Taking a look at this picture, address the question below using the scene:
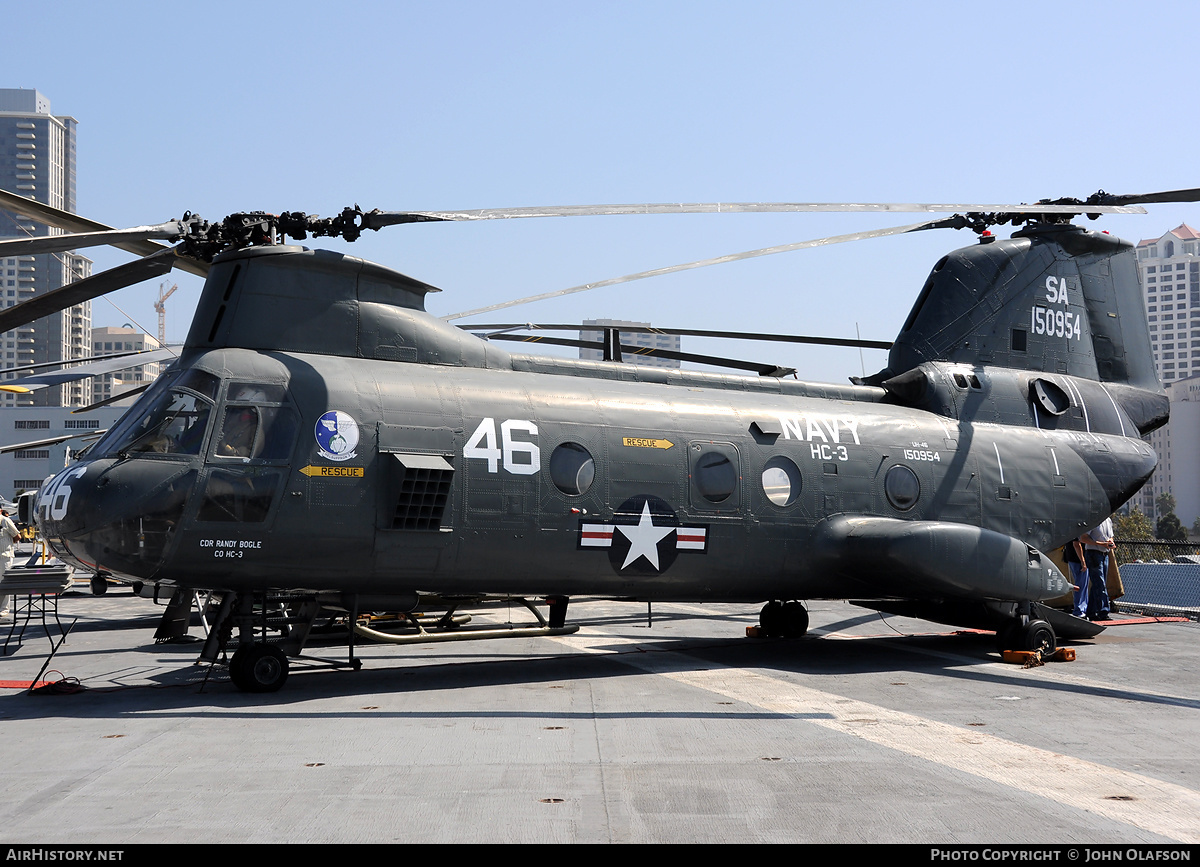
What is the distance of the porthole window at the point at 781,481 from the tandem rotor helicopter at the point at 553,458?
35 mm

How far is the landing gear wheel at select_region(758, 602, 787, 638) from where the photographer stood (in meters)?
15.9

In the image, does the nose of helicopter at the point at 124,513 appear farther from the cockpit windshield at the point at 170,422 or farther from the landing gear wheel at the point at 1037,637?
the landing gear wheel at the point at 1037,637

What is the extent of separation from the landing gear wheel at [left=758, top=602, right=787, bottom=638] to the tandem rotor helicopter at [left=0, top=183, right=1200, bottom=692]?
4 cm

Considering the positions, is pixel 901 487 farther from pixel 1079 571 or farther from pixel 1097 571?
pixel 1097 571

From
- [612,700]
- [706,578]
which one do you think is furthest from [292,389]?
[706,578]

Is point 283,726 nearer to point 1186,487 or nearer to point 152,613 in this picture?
point 152,613

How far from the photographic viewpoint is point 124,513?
9992 mm

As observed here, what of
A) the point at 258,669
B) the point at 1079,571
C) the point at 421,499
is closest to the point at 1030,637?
the point at 1079,571

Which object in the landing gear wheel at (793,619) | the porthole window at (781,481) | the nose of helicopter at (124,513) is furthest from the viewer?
the landing gear wheel at (793,619)

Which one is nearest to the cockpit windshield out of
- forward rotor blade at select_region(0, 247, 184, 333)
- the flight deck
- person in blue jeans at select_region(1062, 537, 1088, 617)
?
forward rotor blade at select_region(0, 247, 184, 333)

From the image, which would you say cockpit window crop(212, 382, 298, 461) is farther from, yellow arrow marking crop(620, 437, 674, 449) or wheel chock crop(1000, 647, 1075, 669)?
wheel chock crop(1000, 647, 1075, 669)

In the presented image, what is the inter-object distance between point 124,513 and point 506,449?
4.11 meters

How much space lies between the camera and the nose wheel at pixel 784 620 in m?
15.9

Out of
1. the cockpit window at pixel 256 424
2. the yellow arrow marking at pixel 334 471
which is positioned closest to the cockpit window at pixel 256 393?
the cockpit window at pixel 256 424
